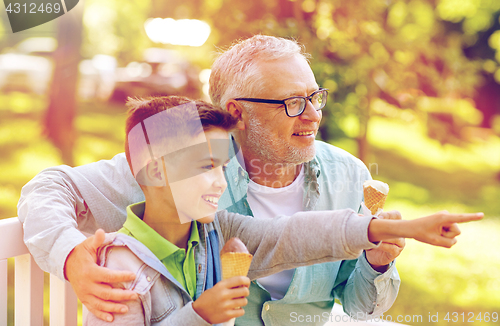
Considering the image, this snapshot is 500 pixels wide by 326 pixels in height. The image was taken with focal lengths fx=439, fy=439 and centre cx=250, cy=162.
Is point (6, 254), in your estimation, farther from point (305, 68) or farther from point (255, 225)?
point (305, 68)

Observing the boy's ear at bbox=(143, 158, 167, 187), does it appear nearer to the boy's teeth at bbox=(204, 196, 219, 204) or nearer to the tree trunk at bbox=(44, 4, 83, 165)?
the boy's teeth at bbox=(204, 196, 219, 204)

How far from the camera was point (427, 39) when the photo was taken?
5.58m

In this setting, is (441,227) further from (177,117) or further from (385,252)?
(177,117)

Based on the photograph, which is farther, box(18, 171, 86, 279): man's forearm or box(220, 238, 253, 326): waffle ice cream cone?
box(18, 171, 86, 279): man's forearm

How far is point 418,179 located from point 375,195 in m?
5.77

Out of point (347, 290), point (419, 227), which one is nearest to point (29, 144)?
point (347, 290)

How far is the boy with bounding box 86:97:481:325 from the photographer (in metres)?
1.12

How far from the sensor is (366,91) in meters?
4.81

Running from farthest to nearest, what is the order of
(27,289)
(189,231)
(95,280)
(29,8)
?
1. (29,8)
2. (27,289)
3. (189,231)
4. (95,280)

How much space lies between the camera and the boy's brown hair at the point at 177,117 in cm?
128

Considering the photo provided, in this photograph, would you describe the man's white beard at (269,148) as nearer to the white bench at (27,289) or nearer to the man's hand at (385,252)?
the man's hand at (385,252)

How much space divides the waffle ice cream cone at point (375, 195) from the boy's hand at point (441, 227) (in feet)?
1.26

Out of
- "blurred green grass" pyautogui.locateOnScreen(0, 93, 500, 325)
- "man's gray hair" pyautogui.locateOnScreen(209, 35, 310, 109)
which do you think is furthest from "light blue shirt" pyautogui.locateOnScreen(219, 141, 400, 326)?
"blurred green grass" pyautogui.locateOnScreen(0, 93, 500, 325)

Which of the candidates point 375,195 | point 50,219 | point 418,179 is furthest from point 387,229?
point 418,179
